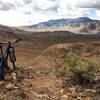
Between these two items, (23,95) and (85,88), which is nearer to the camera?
(23,95)

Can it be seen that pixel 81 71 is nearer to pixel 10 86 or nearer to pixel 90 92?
pixel 90 92

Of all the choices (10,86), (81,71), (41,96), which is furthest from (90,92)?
(10,86)

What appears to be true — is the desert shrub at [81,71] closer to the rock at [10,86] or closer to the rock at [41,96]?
the rock at [41,96]

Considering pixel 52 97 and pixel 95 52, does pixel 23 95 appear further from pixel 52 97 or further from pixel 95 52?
pixel 95 52

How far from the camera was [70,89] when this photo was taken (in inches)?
669

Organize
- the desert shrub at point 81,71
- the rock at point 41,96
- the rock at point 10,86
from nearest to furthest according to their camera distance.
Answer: the rock at point 41,96, the rock at point 10,86, the desert shrub at point 81,71

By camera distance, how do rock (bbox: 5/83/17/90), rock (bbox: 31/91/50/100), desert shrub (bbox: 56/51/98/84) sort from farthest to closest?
desert shrub (bbox: 56/51/98/84), rock (bbox: 5/83/17/90), rock (bbox: 31/91/50/100)

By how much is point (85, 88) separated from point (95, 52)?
18.9 m

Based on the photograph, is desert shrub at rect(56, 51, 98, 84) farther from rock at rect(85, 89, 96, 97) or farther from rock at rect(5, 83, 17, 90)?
rock at rect(5, 83, 17, 90)

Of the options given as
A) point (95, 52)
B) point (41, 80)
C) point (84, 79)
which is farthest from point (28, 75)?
point (95, 52)

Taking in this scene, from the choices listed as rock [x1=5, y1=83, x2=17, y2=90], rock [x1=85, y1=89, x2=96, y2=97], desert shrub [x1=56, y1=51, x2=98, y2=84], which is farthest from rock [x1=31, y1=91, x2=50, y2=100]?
desert shrub [x1=56, y1=51, x2=98, y2=84]

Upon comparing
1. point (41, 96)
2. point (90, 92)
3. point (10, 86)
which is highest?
point (10, 86)

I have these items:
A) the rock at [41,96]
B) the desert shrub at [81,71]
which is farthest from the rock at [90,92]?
the rock at [41,96]

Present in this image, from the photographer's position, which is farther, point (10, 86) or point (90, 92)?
point (10, 86)
